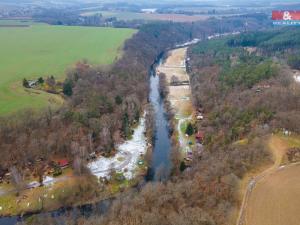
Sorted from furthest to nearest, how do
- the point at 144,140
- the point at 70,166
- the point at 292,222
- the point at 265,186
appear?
the point at 144,140
the point at 70,166
the point at 265,186
the point at 292,222

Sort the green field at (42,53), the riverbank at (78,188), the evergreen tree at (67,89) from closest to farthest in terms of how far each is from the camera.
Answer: the riverbank at (78,188) < the green field at (42,53) < the evergreen tree at (67,89)

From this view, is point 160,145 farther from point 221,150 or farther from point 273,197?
point 273,197

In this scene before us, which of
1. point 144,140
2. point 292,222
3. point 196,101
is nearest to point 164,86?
point 196,101

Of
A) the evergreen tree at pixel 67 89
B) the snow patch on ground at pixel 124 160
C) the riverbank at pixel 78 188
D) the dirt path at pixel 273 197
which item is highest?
the evergreen tree at pixel 67 89

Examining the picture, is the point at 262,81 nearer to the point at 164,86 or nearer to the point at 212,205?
the point at 164,86

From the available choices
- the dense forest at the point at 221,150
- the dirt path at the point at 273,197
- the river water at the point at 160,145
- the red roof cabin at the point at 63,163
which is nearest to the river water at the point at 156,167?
the river water at the point at 160,145

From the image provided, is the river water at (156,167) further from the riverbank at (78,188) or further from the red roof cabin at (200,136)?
the red roof cabin at (200,136)
